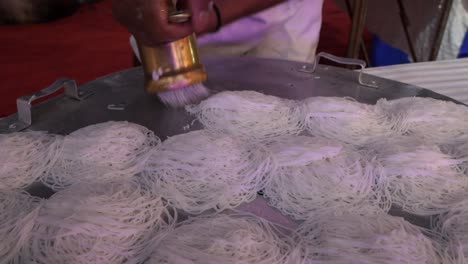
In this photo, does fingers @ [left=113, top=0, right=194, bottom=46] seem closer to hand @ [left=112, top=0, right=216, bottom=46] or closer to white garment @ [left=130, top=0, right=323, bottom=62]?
hand @ [left=112, top=0, right=216, bottom=46]

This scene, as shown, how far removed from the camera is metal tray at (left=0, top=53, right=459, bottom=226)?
1.01 metres

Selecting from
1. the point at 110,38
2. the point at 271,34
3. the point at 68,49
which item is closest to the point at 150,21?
the point at 271,34

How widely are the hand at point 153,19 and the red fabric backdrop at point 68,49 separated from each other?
170 centimetres

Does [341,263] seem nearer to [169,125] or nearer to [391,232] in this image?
[391,232]

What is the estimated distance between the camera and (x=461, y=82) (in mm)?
1462

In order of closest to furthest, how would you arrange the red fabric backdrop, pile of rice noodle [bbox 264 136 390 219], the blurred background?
pile of rice noodle [bbox 264 136 390 219], the blurred background, the red fabric backdrop

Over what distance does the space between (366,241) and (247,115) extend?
43 cm

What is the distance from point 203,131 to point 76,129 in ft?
0.92

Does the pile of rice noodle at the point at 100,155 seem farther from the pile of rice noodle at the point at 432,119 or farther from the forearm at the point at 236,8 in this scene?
the pile of rice noodle at the point at 432,119

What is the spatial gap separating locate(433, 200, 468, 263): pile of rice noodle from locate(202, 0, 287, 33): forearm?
0.72 metres

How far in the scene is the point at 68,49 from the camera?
3.03 meters

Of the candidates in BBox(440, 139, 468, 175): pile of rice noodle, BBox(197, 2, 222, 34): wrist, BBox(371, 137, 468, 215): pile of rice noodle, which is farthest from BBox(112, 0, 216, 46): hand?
BBox(440, 139, 468, 175): pile of rice noodle

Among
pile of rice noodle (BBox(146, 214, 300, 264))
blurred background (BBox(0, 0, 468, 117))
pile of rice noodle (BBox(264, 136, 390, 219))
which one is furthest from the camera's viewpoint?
blurred background (BBox(0, 0, 468, 117))

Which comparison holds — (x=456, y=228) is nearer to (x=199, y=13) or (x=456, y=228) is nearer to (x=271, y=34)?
(x=199, y=13)
